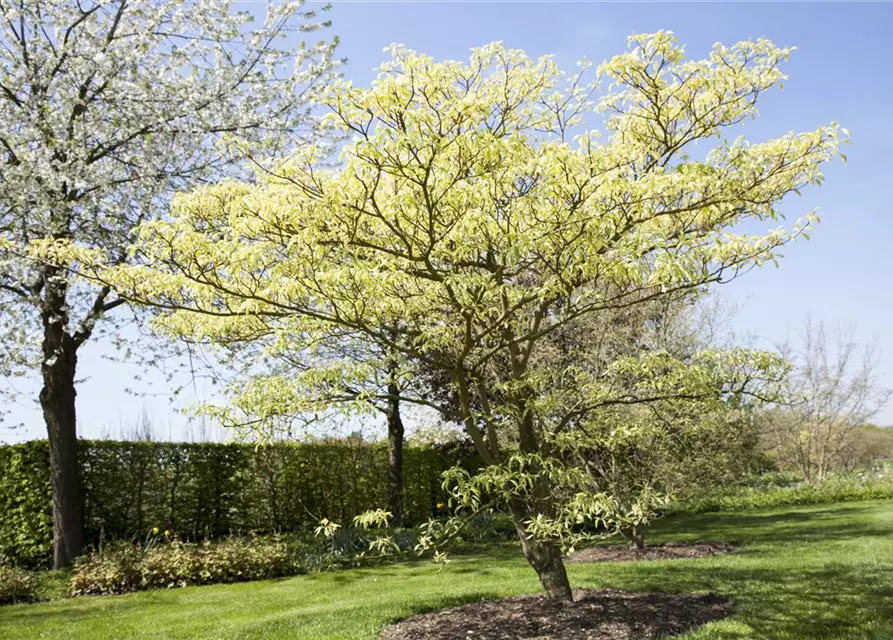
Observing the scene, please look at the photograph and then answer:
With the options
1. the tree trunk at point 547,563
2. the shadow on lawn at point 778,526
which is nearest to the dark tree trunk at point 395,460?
the shadow on lawn at point 778,526

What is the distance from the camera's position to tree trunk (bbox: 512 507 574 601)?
234 inches

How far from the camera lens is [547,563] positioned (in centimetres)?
605

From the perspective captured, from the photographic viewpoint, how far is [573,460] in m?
10.8

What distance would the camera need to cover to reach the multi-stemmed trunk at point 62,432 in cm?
1070

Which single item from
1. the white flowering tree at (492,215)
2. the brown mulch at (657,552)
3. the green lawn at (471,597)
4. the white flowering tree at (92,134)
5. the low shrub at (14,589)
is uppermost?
the white flowering tree at (92,134)

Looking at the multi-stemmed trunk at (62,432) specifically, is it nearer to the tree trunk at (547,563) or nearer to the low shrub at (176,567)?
the low shrub at (176,567)

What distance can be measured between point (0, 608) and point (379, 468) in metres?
7.39

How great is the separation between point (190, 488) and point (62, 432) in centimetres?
276

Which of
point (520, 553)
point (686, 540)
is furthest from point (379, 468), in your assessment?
point (686, 540)

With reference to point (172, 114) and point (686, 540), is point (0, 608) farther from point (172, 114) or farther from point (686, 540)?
point (686, 540)

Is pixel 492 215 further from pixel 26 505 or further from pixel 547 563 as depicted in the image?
pixel 26 505

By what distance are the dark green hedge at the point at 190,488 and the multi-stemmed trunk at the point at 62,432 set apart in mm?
673

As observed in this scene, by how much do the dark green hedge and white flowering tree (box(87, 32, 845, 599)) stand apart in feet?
22.0

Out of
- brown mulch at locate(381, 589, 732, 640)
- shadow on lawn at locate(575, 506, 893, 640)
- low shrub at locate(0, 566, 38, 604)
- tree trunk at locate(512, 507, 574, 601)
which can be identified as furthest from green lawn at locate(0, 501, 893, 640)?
tree trunk at locate(512, 507, 574, 601)
